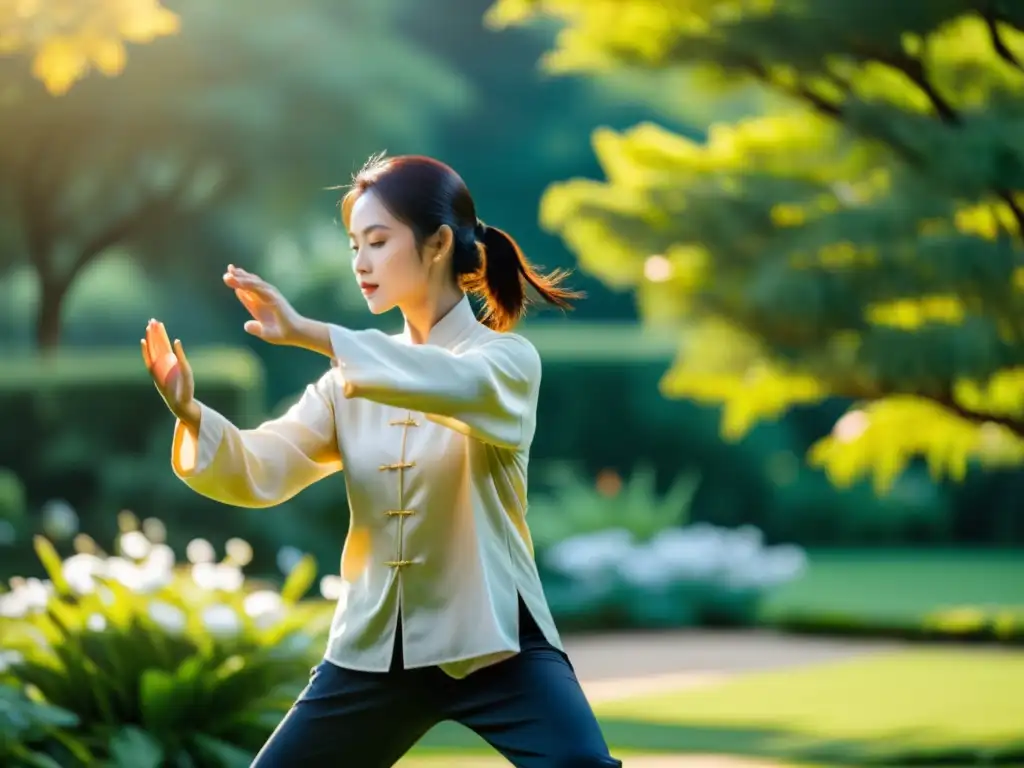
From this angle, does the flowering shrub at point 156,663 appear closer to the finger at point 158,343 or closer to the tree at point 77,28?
the tree at point 77,28

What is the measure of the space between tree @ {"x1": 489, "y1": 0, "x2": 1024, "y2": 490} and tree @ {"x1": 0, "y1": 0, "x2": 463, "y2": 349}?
902 cm

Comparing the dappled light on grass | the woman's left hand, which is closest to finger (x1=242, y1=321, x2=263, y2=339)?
the woman's left hand

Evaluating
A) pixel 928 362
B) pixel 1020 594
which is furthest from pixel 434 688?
pixel 1020 594

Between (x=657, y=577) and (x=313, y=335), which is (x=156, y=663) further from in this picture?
(x=657, y=577)

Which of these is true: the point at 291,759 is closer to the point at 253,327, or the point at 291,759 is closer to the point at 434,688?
the point at 434,688

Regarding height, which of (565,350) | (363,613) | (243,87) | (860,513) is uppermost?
(243,87)

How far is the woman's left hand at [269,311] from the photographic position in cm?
260

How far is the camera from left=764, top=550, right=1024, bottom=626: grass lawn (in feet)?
40.6

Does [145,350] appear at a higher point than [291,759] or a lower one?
higher

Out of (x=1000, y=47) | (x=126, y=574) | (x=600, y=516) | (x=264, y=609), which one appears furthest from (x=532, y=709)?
(x=600, y=516)

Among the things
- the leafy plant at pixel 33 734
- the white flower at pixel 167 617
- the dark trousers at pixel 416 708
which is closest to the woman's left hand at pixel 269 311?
the dark trousers at pixel 416 708

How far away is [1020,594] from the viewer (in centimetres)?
1352

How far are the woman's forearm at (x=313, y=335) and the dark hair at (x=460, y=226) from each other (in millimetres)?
440

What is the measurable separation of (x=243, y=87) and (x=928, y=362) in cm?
1099
